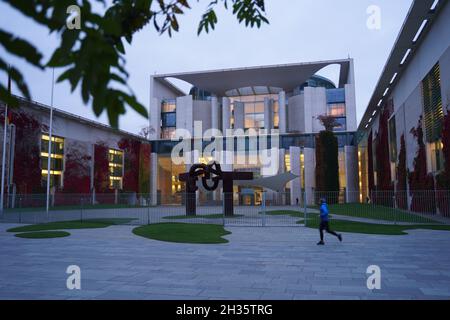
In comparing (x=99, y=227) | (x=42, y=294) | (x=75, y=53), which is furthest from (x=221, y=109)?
→ (x=75, y=53)

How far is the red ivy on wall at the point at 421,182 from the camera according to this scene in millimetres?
25062

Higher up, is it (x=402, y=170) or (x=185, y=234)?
(x=402, y=170)

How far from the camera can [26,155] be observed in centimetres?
4025

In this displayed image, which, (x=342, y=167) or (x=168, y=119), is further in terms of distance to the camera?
(x=168, y=119)

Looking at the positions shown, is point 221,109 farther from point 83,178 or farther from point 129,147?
point 83,178

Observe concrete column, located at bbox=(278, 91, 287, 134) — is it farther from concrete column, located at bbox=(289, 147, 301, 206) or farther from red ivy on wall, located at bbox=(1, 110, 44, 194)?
red ivy on wall, located at bbox=(1, 110, 44, 194)

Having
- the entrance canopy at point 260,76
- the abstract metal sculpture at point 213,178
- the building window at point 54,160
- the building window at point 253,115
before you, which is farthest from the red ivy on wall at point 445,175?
the building window at point 54,160

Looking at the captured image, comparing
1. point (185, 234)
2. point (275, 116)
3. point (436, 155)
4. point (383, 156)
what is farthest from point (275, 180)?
point (275, 116)

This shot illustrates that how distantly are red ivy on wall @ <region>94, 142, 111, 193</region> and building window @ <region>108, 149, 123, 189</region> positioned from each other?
2.26m

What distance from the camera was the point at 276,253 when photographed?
11266 millimetres

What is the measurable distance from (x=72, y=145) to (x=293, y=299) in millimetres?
47233
